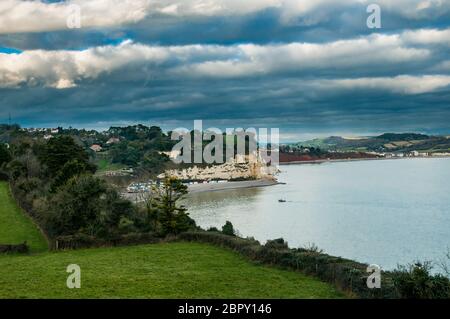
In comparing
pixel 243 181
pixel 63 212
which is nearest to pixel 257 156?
pixel 243 181

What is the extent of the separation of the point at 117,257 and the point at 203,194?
73.2m

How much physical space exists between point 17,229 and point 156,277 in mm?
15154

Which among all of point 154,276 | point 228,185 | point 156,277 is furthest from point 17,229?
point 228,185

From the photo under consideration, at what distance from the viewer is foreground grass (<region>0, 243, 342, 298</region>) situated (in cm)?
1269

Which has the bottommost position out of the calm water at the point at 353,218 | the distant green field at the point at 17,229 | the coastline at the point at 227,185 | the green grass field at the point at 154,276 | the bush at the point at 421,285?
the coastline at the point at 227,185

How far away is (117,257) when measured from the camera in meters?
19.1

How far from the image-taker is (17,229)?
2672cm

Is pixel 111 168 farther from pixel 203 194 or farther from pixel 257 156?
pixel 257 156

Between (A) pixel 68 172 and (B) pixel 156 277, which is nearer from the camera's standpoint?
(B) pixel 156 277

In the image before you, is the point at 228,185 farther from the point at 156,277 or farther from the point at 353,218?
the point at 156,277

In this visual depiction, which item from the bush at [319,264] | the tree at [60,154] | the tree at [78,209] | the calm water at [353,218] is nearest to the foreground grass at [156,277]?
the bush at [319,264]

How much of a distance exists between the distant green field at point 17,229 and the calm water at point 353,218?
19.4 m

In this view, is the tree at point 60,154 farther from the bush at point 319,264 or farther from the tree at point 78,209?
the bush at point 319,264

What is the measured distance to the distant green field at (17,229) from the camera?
78.5ft
